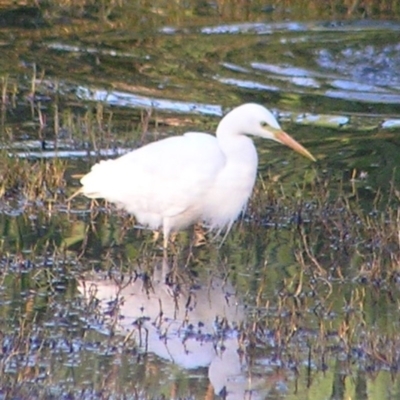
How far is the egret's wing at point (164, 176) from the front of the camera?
24.3ft

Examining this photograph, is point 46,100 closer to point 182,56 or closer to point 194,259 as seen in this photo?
point 182,56

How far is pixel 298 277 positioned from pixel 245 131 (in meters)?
0.89

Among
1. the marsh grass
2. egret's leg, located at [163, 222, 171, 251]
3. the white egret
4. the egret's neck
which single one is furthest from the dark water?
the egret's neck

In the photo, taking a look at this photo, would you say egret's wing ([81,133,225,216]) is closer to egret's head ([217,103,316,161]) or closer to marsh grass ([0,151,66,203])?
egret's head ([217,103,316,161])

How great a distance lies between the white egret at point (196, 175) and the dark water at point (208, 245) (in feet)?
0.93

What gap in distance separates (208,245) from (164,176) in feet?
2.44

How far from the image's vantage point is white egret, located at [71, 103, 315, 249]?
739 centimetres

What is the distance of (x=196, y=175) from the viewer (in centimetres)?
739

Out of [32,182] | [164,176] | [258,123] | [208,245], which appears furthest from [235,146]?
[32,182]

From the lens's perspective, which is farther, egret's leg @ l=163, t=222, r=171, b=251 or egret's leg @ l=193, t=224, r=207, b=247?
egret's leg @ l=193, t=224, r=207, b=247

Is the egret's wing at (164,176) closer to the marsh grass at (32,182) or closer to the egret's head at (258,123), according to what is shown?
the egret's head at (258,123)

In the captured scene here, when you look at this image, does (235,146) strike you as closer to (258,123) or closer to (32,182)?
(258,123)

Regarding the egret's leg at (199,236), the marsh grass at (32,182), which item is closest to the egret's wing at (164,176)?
the egret's leg at (199,236)

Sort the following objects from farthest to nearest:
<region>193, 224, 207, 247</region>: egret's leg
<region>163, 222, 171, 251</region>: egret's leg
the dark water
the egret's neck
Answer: <region>193, 224, 207, 247</region>: egret's leg < <region>163, 222, 171, 251</region>: egret's leg < the egret's neck < the dark water
